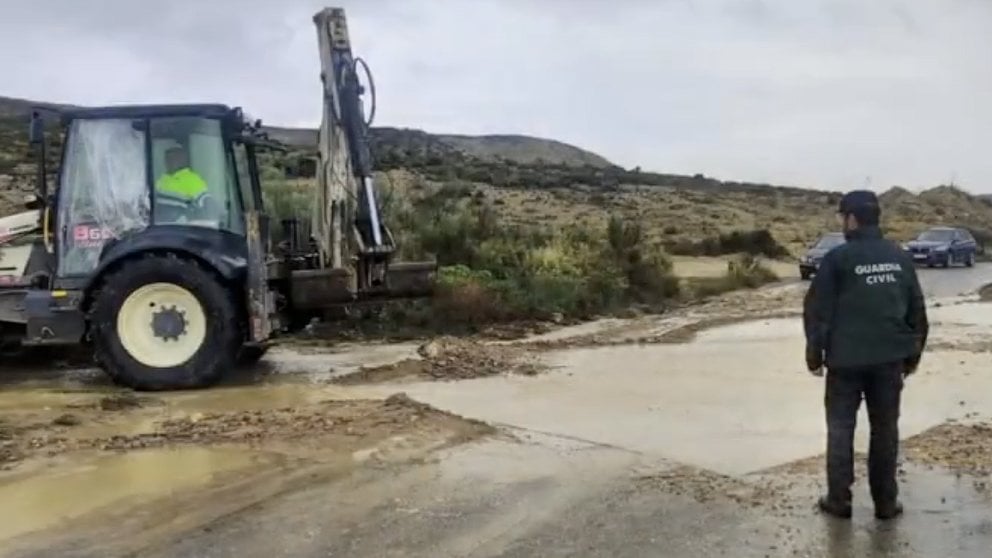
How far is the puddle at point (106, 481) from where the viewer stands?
7.92 m

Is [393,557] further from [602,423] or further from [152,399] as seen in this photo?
[152,399]

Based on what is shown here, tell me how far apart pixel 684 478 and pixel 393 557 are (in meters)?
2.77

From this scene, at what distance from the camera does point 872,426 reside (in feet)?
26.2

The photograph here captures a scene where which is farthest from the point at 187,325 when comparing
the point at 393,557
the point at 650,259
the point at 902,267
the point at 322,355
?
the point at 650,259

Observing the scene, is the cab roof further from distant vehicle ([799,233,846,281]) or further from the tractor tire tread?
distant vehicle ([799,233,846,281])

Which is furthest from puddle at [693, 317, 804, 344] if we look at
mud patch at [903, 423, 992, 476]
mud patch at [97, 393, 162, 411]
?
mud patch at [97, 393, 162, 411]

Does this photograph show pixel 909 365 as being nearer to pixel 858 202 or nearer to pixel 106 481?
pixel 858 202

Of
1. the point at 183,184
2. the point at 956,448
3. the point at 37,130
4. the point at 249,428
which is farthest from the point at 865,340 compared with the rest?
the point at 37,130

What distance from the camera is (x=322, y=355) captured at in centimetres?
1639

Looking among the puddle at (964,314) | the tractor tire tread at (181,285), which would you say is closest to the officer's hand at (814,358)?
the tractor tire tread at (181,285)

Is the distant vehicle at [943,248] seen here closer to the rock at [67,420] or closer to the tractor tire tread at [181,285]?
the tractor tire tread at [181,285]

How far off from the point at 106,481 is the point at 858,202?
5.28 metres

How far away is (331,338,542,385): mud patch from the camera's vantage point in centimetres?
1379

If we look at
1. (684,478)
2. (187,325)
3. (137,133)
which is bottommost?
(684,478)
